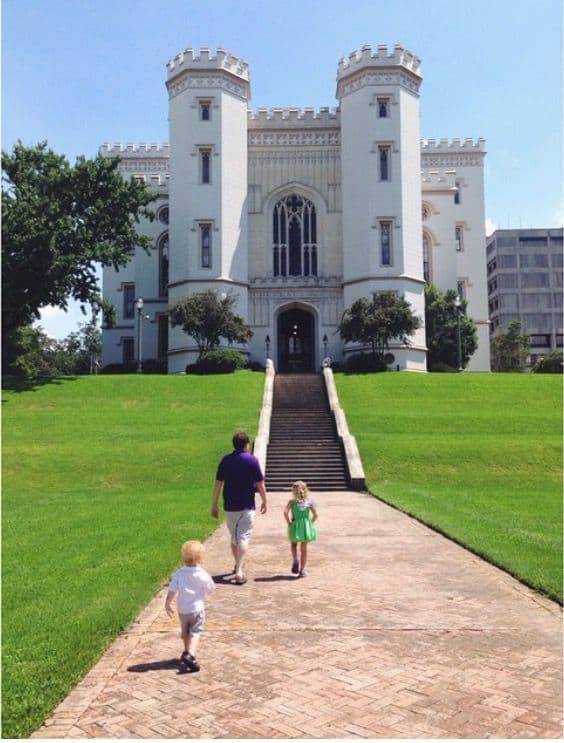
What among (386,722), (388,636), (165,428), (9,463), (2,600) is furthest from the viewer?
(165,428)

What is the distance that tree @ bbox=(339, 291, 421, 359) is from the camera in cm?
3803

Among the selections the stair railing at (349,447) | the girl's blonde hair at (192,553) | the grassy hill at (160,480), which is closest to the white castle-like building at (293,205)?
the grassy hill at (160,480)

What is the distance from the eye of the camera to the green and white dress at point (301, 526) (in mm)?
8969

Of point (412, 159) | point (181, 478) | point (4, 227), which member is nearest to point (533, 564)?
point (181, 478)

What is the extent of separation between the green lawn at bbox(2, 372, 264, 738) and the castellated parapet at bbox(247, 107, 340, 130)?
1996 cm

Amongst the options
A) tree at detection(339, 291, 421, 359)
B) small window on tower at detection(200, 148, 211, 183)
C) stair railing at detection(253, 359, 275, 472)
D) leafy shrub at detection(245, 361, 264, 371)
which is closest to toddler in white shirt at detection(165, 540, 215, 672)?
stair railing at detection(253, 359, 275, 472)

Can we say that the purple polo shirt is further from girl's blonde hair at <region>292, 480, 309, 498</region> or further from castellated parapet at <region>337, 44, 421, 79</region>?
castellated parapet at <region>337, 44, 421, 79</region>

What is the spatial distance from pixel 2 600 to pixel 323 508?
8876 millimetres

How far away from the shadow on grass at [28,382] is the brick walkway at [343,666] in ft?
82.2

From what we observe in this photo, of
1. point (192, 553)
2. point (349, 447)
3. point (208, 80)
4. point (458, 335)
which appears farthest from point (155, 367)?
point (192, 553)

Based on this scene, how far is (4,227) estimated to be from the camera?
1240 inches

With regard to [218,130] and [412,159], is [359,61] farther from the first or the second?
[218,130]

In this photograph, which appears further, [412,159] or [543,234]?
[543,234]

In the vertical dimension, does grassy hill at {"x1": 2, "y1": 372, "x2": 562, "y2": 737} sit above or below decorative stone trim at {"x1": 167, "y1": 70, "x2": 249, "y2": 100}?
below
